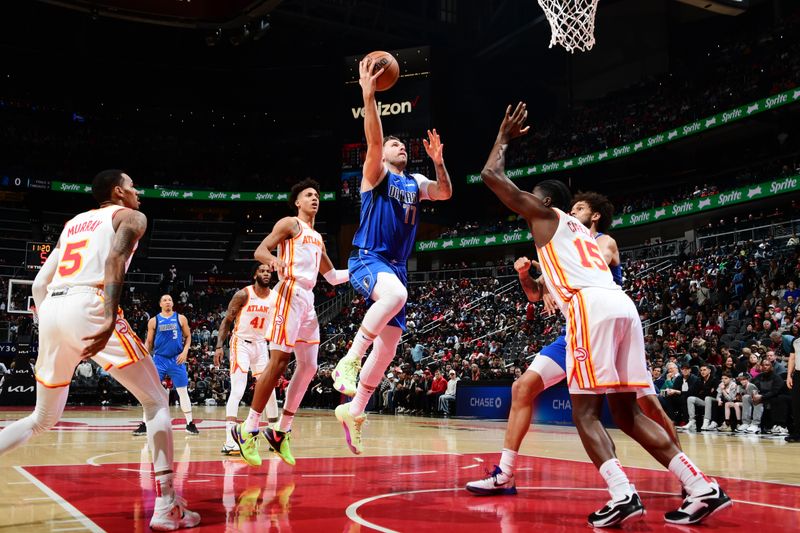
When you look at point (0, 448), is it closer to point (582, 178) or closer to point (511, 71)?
point (582, 178)

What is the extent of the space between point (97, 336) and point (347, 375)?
6.88ft

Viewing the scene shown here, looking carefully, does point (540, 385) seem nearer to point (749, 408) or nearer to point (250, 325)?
point (250, 325)

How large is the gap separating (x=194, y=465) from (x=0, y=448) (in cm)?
280

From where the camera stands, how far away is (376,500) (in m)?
4.48

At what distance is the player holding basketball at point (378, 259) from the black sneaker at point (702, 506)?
2270mm

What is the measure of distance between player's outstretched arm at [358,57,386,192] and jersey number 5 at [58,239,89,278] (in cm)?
196

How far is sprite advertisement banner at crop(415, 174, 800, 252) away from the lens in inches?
892

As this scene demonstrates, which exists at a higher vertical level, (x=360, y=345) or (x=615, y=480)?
(x=360, y=345)

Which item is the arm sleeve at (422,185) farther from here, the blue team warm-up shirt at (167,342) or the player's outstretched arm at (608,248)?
the blue team warm-up shirt at (167,342)

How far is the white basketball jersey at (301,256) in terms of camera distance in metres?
6.34

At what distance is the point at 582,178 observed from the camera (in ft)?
110

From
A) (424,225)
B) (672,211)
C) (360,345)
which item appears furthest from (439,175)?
(424,225)

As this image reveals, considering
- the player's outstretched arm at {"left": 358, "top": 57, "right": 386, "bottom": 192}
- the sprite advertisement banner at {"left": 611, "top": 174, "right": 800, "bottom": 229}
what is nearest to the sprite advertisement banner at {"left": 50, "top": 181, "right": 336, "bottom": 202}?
the sprite advertisement banner at {"left": 611, "top": 174, "right": 800, "bottom": 229}

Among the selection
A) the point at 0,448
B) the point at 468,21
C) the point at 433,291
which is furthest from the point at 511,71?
the point at 0,448
